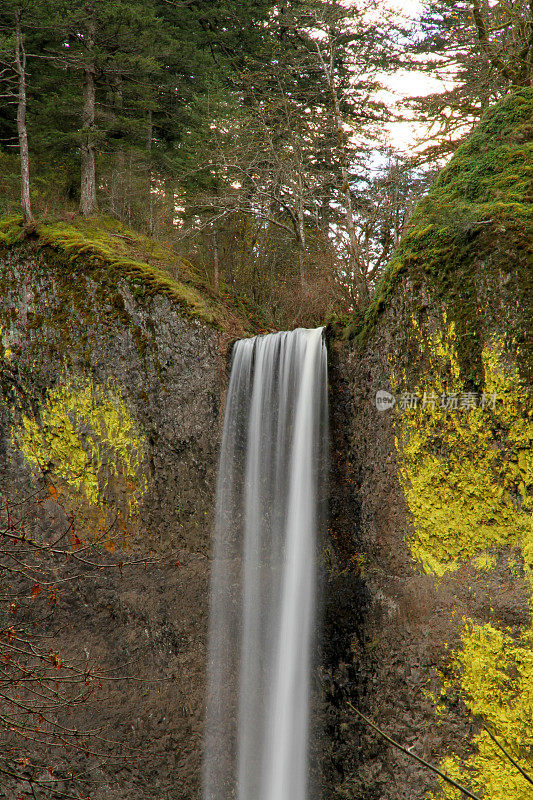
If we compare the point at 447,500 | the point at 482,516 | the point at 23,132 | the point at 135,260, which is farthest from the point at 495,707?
the point at 23,132

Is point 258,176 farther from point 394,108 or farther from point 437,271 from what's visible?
point 437,271

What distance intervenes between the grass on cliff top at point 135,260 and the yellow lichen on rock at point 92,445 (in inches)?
89.9

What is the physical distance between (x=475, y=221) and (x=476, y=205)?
0.40m

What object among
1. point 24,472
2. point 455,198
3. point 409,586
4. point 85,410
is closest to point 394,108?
point 455,198

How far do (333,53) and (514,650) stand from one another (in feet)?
40.1

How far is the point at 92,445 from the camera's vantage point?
37.0 ft


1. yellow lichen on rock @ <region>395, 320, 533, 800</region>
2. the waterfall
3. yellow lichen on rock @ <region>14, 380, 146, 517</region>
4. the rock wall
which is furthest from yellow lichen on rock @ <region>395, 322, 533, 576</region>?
yellow lichen on rock @ <region>14, 380, 146, 517</region>

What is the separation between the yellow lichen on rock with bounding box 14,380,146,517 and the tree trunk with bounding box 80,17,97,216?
16.6ft

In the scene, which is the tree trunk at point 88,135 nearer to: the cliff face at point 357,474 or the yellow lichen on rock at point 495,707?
the cliff face at point 357,474

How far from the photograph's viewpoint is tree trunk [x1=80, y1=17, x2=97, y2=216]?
13.2m

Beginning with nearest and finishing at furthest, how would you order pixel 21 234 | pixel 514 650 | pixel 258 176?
pixel 514 650 < pixel 21 234 < pixel 258 176

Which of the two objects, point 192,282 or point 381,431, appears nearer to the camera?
point 381,431

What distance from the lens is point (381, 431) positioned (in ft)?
27.9

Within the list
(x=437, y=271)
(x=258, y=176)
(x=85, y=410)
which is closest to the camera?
(x=437, y=271)
